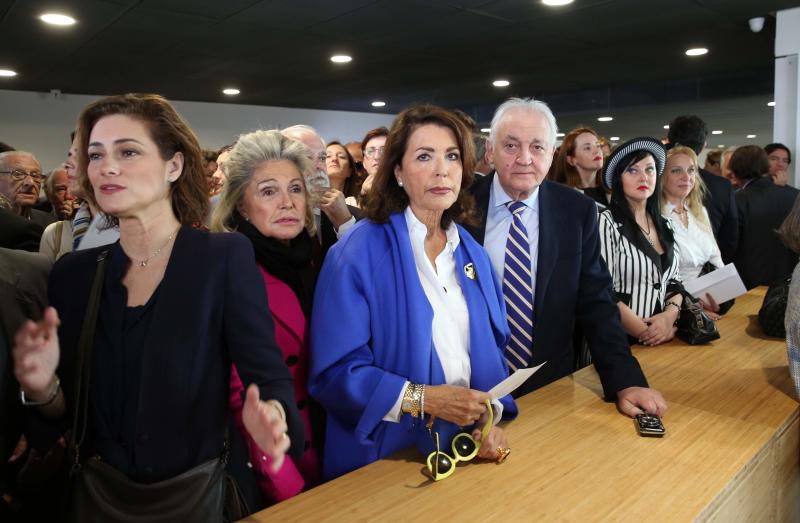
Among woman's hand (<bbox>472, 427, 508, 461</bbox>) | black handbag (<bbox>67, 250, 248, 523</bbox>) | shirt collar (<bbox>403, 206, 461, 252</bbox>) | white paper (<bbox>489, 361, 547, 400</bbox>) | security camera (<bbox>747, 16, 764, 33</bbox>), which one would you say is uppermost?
security camera (<bbox>747, 16, 764, 33</bbox>)

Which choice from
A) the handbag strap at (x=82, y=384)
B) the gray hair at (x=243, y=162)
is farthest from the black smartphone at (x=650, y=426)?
the handbag strap at (x=82, y=384)

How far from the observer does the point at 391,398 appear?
154cm

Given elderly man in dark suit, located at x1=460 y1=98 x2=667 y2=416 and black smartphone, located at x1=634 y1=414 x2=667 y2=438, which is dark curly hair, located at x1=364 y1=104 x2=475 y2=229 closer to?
elderly man in dark suit, located at x1=460 y1=98 x2=667 y2=416

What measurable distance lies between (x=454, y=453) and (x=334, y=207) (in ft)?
4.00

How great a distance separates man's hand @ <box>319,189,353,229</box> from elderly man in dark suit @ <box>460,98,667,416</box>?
0.56 m

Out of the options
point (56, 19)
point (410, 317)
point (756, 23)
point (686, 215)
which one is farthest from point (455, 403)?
point (756, 23)

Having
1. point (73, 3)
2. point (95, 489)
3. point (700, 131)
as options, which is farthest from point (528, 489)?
point (73, 3)

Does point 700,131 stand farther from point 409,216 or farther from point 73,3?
point 73,3

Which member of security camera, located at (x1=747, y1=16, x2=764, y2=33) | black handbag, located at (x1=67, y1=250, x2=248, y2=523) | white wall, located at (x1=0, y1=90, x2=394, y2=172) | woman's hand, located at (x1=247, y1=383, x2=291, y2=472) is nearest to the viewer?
woman's hand, located at (x1=247, y1=383, x2=291, y2=472)

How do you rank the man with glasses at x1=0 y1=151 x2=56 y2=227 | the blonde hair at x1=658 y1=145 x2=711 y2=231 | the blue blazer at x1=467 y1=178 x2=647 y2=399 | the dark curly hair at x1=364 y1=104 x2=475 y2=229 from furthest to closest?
the man with glasses at x1=0 y1=151 x2=56 y2=227 → the blonde hair at x1=658 y1=145 x2=711 y2=231 → the blue blazer at x1=467 y1=178 x2=647 y2=399 → the dark curly hair at x1=364 y1=104 x2=475 y2=229

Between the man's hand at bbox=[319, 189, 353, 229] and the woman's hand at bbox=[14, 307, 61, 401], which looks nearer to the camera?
the woman's hand at bbox=[14, 307, 61, 401]

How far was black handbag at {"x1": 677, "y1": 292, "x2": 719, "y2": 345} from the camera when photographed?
2.64 metres

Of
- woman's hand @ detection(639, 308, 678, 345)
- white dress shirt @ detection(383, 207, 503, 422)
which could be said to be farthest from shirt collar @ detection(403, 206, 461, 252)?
woman's hand @ detection(639, 308, 678, 345)

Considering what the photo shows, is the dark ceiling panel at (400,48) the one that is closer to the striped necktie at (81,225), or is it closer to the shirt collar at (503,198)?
the striped necktie at (81,225)
